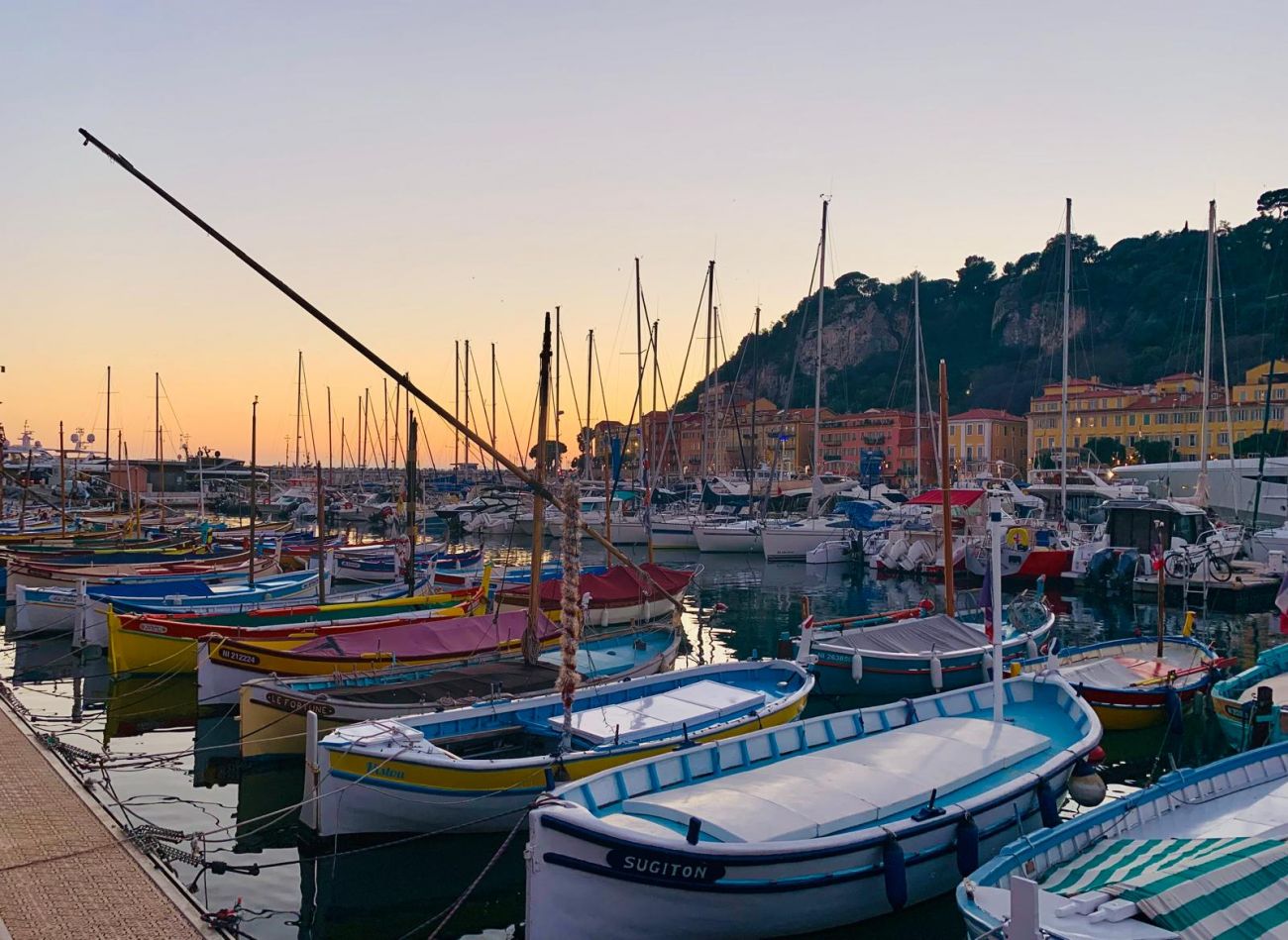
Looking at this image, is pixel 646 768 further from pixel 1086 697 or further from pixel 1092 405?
pixel 1092 405

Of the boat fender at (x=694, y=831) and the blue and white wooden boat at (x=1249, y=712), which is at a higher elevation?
the boat fender at (x=694, y=831)

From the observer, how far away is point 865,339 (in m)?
191

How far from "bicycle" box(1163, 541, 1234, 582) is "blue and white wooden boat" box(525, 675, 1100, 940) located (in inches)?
1149

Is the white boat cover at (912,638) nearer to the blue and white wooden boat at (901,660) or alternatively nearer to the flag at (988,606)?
the blue and white wooden boat at (901,660)

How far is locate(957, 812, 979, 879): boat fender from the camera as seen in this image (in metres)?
11.5

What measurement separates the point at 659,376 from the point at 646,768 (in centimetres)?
5529

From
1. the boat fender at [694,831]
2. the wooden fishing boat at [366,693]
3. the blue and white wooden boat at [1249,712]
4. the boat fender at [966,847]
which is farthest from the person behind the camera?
the blue and white wooden boat at [1249,712]

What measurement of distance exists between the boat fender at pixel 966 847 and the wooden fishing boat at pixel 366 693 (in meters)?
7.58

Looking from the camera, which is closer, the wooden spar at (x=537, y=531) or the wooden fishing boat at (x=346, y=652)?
the wooden spar at (x=537, y=531)

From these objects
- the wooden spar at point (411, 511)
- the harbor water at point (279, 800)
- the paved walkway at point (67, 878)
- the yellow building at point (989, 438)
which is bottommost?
the harbor water at point (279, 800)

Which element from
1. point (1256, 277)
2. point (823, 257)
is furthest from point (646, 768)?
point (1256, 277)

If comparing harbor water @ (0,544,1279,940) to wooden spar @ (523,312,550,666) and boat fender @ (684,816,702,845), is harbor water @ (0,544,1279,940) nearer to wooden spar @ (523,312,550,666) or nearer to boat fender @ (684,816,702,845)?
boat fender @ (684,816,702,845)

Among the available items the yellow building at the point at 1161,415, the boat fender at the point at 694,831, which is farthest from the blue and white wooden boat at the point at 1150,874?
the yellow building at the point at 1161,415

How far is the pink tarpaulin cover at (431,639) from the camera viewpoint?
21.4 metres
